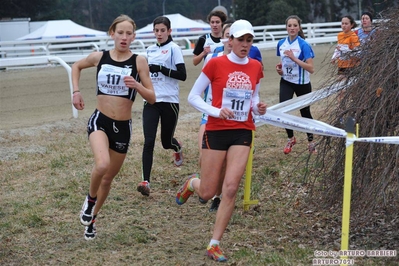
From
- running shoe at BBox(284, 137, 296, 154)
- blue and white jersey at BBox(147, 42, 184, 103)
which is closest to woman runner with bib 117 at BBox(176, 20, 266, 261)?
blue and white jersey at BBox(147, 42, 184, 103)

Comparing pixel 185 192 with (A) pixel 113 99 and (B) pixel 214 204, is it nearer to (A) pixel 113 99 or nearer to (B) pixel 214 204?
(B) pixel 214 204

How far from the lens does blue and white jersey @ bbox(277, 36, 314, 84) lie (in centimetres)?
1036

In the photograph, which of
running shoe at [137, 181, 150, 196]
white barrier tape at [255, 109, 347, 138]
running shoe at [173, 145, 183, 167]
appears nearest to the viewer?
white barrier tape at [255, 109, 347, 138]

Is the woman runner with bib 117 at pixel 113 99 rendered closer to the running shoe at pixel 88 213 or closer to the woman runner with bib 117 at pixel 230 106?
the running shoe at pixel 88 213

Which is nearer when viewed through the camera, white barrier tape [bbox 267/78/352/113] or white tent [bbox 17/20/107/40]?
white barrier tape [bbox 267/78/352/113]

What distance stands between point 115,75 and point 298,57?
416 cm

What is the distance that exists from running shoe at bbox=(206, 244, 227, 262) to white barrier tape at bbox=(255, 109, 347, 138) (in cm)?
127

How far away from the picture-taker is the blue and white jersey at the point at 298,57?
10.4 metres

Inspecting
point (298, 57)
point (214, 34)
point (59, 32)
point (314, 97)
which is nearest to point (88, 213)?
point (314, 97)

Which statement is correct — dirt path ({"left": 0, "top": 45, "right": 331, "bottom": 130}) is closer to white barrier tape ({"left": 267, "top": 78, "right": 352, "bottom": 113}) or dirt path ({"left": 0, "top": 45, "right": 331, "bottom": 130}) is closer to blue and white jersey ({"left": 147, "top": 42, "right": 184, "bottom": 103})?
blue and white jersey ({"left": 147, "top": 42, "right": 184, "bottom": 103})

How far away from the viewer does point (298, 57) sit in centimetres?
1041

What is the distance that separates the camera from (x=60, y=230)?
24.5 feet

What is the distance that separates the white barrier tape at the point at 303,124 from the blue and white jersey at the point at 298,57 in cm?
312

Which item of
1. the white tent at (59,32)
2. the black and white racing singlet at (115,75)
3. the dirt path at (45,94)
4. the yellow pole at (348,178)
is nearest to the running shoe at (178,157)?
the black and white racing singlet at (115,75)
